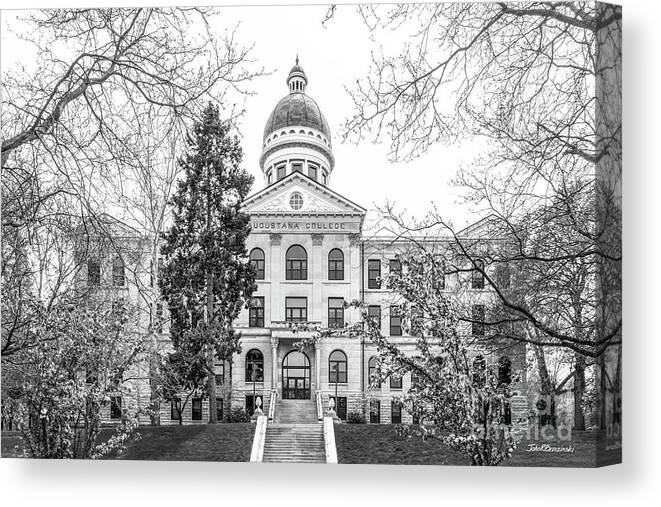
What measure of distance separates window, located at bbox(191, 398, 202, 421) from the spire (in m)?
4.48

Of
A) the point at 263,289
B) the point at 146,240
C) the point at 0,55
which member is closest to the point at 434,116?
the point at 263,289

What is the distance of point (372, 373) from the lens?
10.6m

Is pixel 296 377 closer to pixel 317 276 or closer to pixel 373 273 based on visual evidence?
pixel 317 276

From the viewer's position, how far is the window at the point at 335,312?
11336 millimetres

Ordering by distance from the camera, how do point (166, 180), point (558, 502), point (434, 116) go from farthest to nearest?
point (166, 180) < point (434, 116) < point (558, 502)

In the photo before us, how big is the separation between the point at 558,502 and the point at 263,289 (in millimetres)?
4762

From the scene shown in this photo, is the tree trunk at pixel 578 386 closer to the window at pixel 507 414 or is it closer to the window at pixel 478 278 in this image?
the window at pixel 507 414

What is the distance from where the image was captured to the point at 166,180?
36.7ft

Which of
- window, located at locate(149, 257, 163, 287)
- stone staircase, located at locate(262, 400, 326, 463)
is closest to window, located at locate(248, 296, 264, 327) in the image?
stone staircase, located at locate(262, 400, 326, 463)

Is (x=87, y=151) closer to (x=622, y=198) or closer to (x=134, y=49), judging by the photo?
(x=134, y=49)

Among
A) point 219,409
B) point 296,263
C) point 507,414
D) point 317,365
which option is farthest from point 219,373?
point 507,414

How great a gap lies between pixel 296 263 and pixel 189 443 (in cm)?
286

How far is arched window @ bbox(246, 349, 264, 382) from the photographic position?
1130 cm

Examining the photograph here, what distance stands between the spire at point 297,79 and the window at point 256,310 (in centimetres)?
295
